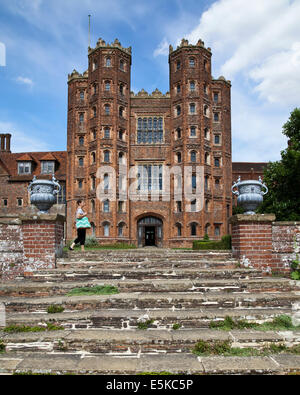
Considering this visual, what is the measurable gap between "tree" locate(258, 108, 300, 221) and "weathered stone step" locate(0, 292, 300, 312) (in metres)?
17.3

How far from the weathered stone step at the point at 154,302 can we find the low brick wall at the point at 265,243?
2.22 metres

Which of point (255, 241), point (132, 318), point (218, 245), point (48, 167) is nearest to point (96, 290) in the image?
point (132, 318)

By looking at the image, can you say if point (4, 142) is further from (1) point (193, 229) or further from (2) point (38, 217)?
(2) point (38, 217)

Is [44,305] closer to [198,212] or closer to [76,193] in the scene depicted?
[198,212]

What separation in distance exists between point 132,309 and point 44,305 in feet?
4.91

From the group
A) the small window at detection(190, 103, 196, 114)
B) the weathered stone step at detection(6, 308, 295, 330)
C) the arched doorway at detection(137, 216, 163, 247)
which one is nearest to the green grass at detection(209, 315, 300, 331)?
the weathered stone step at detection(6, 308, 295, 330)

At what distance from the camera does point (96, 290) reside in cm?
653

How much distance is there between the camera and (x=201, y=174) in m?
32.4

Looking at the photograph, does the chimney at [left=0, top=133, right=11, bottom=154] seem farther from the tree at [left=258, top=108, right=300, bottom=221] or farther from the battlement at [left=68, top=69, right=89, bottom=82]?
the tree at [left=258, top=108, right=300, bottom=221]

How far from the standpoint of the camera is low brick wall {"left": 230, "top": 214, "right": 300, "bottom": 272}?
8.34m

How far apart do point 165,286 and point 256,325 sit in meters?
1.99

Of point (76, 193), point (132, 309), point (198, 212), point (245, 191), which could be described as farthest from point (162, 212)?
point (132, 309)

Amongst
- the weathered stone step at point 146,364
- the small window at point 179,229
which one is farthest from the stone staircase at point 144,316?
the small window at point 179,229
